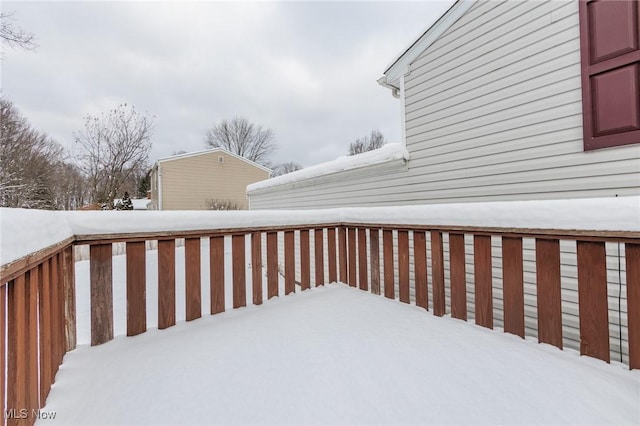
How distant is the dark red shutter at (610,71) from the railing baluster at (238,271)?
10.2 feet

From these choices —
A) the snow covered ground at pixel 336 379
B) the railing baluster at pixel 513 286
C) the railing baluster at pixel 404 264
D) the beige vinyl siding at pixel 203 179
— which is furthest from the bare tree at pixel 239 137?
the railing baluster at pixel 513 286

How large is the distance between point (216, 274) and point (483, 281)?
180 cm

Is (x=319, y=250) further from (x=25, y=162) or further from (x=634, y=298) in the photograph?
(x=25, y=162)

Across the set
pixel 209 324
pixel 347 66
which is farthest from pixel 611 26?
pixel 347 66

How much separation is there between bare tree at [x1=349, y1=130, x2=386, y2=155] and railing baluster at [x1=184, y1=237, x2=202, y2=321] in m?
24.0

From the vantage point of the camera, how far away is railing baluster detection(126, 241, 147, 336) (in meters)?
1.75

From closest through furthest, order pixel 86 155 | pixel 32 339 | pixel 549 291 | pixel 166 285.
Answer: pixel 32 339
pixel 549 291
pixel 166 285
pixel 86 155

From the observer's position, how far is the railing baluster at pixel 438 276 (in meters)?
2.11

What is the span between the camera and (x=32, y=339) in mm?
946

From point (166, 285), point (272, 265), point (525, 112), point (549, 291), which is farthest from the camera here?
point (525, 112)

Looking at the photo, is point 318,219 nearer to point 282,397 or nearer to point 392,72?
point 282,397

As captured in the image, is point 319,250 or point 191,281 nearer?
point 191,281

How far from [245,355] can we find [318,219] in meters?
1.42

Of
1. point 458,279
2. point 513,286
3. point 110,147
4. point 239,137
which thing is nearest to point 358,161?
point 458,279
